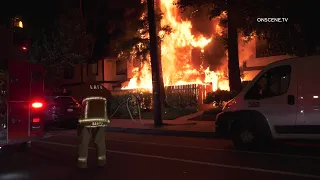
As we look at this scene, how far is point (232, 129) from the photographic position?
9812mm

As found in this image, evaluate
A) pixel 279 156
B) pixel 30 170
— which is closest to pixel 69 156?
pixel 30 170

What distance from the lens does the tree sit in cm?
2544

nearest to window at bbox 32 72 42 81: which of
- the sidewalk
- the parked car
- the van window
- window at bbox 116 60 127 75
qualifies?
the van window

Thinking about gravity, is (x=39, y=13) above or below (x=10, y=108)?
above

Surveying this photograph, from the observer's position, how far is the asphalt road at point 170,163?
6.96 m

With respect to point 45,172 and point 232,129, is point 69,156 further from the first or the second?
point 232,129

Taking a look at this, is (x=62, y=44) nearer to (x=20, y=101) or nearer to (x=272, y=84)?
(x=20, y=101)

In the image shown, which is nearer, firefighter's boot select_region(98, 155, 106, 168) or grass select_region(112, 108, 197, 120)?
firefighter's boot select_region(98, 155, 106, 168)

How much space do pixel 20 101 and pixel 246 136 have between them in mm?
5314

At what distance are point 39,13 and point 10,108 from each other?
23.0 meters

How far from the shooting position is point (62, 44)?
25.7 metres

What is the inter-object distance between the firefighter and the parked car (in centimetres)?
851

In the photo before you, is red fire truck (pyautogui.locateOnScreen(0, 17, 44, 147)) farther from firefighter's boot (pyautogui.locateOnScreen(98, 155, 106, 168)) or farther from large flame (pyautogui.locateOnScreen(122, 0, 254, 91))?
large flame (pyautogui.locateOnScreen(122, 0, 254, 91))

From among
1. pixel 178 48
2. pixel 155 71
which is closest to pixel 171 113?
pixel 155 71
